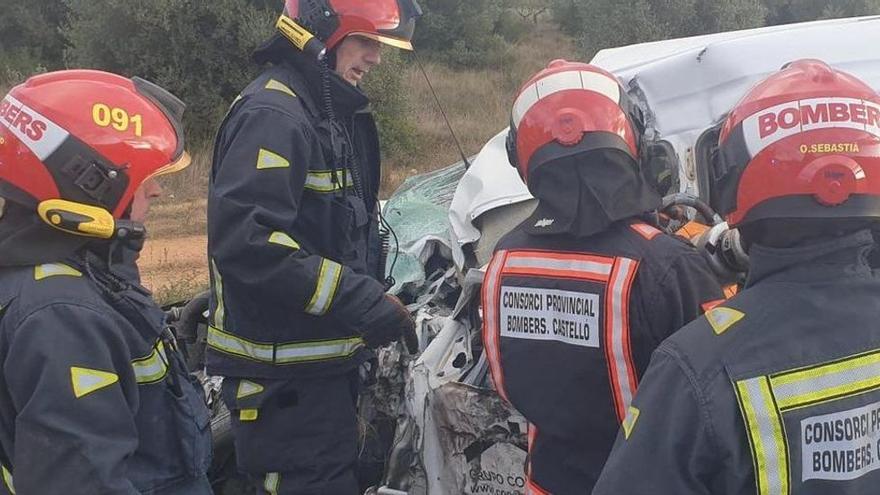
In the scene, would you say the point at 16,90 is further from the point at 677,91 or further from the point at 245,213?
the point at 677,91

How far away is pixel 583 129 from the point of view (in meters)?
2.18

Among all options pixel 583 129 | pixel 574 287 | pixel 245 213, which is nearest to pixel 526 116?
pixel 583 129

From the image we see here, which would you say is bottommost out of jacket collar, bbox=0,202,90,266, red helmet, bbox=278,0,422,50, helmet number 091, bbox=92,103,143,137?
jacket collar, bbox=0,202,90,266

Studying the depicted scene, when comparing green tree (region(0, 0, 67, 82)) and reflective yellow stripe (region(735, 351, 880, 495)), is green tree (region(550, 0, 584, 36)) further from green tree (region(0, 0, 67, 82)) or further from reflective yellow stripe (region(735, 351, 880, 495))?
reflective yellow stripe (region(735, 351, 880, 495))

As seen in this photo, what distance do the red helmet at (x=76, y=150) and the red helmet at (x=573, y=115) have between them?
3.06ft

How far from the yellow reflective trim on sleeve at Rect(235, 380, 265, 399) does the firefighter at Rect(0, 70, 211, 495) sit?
24.6 inches

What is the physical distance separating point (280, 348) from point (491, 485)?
84 cm

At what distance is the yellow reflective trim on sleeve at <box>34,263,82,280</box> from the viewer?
2031 millimetres

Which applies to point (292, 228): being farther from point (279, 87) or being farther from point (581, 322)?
point (581, 322)

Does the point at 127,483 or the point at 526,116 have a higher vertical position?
the point at 526,116

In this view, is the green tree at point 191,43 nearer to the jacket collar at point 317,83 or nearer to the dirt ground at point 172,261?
the dirt ground at point 172,261

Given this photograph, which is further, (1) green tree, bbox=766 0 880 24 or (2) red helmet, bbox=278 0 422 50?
(1) green tree, bbox=766 0 880 24

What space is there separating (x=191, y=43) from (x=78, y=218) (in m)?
12.9

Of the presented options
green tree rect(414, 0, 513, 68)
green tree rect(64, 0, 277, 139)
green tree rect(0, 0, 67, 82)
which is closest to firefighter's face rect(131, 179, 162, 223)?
green tree rect(64, 0, 277, 139)
